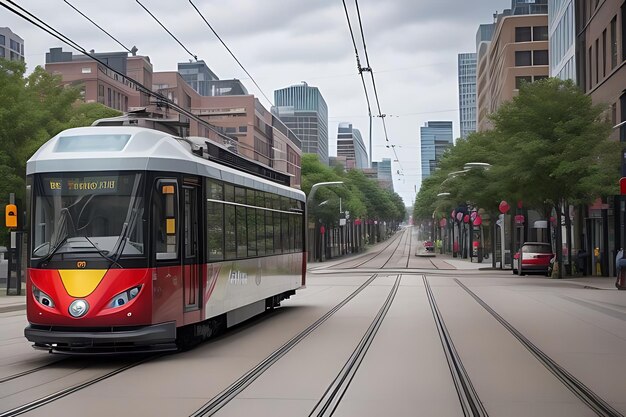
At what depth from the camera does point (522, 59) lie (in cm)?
9350

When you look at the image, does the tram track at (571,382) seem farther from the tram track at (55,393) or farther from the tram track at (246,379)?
the tram track at (55,393)

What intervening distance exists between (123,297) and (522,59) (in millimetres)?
86601

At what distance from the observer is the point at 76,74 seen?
77.4 meters

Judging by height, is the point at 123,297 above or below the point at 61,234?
below

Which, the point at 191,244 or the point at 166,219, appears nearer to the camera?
the point at 166,219

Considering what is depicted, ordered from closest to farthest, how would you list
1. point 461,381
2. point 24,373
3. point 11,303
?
point 461,381 → point 24,373 → point 11,303

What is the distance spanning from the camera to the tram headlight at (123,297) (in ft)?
40.3

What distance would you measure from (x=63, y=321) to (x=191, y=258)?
94.0 inches

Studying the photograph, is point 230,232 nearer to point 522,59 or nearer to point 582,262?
point 582,262

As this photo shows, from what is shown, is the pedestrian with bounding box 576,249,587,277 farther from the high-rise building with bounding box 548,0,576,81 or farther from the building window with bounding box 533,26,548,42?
the building window with bounding box 533,26,548,42

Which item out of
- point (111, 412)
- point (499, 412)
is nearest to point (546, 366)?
point (499, 412)

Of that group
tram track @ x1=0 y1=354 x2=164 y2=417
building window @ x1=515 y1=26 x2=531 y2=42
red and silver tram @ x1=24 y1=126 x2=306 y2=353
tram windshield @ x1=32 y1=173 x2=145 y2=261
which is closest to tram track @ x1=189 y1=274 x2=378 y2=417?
red and silver tram @ x1=24 y1=126 x2=306 y2=353

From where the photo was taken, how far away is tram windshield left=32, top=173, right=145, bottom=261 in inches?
494

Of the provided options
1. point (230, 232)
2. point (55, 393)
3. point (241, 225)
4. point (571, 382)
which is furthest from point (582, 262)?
point (55, 393)
